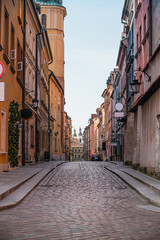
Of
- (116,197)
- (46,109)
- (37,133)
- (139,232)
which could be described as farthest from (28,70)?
(139,232)

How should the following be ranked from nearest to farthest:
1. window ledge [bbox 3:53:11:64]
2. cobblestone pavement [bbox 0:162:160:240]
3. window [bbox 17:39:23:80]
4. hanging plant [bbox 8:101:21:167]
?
1. cobblestone pavement [bbox 0:162:160:240]
2. window ledge [bbox 3:53:11:64]
3. hanging plant [bbox 8:101:21:167]
4. window [bbox 17:39:23:80]

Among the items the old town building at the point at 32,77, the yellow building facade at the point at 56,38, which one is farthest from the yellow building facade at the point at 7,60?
the yellow building facade at the point at 56,38

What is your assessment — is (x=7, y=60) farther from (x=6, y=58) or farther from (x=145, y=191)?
(x=145, y=191)

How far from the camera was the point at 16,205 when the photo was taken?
Result: 10023 mm

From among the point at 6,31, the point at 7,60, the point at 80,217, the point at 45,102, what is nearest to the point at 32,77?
the point at 45,102

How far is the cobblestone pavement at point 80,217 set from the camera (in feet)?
21.6

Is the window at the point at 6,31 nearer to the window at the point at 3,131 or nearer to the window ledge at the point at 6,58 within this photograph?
the window ledge at the point at 6,58

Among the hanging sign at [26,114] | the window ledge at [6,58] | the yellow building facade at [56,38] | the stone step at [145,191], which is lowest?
the stone step at [145,191]

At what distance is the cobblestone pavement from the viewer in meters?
6.60

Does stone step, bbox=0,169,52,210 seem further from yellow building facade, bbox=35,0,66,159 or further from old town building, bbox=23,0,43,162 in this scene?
yellow building facade, bbox=35,0,66,159

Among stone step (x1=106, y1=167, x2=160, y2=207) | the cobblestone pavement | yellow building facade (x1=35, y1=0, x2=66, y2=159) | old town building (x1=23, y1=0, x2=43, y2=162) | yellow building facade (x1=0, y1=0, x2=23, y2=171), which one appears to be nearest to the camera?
the cobblestone pavement

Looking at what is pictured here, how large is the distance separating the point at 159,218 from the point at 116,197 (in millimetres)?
3575

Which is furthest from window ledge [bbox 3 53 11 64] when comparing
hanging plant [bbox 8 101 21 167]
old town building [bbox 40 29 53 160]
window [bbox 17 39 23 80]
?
old town building [bbox 40 29 53 160]

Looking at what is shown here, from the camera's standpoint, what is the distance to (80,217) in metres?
8.32
